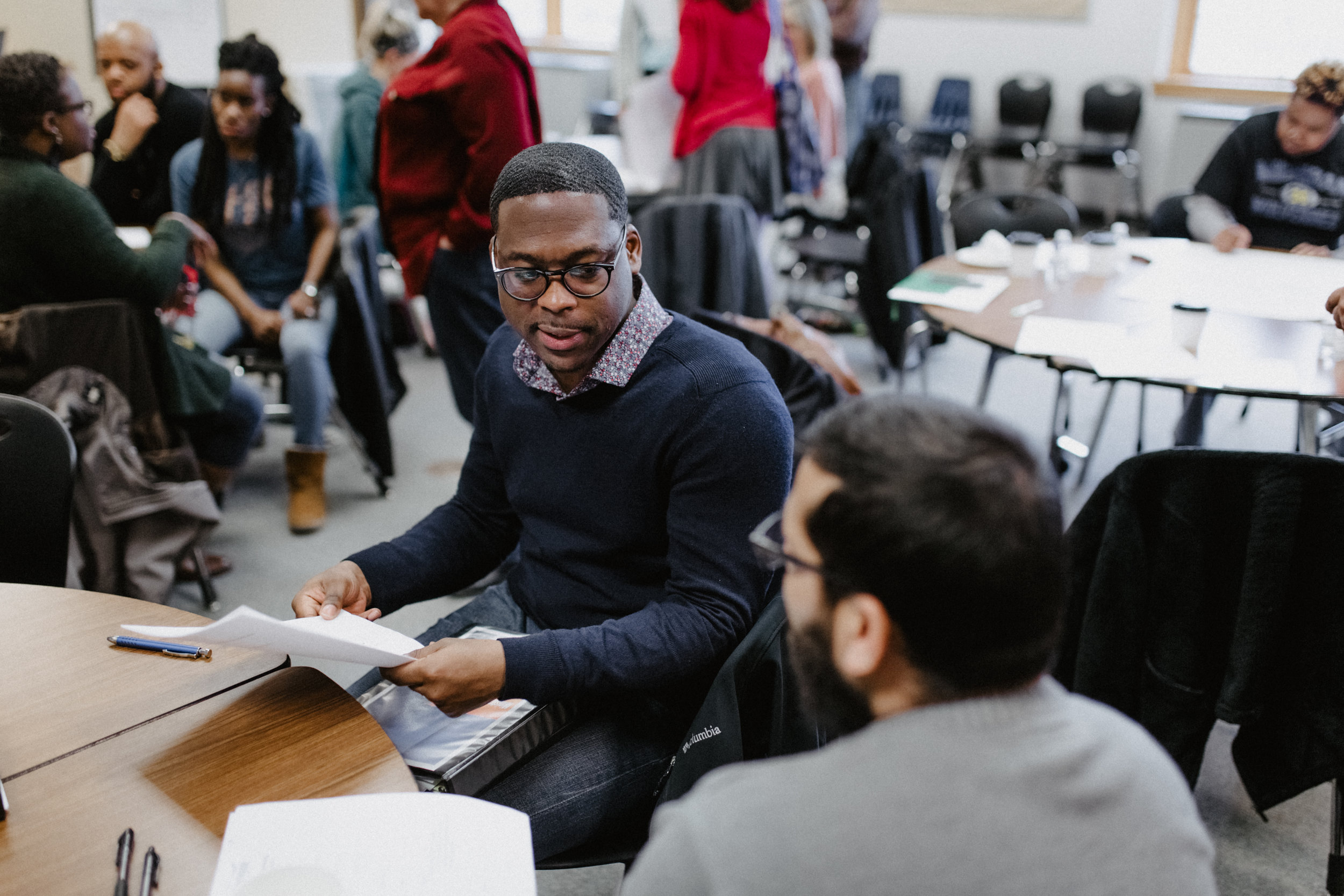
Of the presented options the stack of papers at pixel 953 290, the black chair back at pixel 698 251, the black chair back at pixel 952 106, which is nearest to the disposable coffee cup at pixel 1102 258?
the stack of papers at pixel 953 290

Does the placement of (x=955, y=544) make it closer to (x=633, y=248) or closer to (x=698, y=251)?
(x=633, y=248)

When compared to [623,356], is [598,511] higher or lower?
lower

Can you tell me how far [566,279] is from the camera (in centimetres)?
135

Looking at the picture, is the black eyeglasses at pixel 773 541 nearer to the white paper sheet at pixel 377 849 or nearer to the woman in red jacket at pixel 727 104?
the white paper sheet at pixel 377 849

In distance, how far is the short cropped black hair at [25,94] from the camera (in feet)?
7.80

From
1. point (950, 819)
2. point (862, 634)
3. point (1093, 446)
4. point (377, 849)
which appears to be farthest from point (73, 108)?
point (1093, 446)

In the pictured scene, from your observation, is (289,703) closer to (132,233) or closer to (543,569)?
(543,569)

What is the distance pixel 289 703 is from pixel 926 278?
222 centimetres

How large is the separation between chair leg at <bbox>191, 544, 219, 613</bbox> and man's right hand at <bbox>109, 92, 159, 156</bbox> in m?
1.32

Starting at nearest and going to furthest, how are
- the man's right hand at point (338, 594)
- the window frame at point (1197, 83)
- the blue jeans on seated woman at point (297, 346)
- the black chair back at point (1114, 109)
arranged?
the man's right hand at point (338, 594)
the blue jeans on seated woman at point (297, 346)
the window frame at point (1197, 83)
the black chair back at point (1114, 109)

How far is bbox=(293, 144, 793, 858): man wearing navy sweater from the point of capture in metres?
1.25

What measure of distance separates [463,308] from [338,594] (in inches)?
65.3

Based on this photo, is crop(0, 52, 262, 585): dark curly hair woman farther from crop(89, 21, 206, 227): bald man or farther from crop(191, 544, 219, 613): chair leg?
crop(89, 21, 206, 227): bald man

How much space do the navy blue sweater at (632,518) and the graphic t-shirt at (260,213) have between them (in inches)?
81.6
